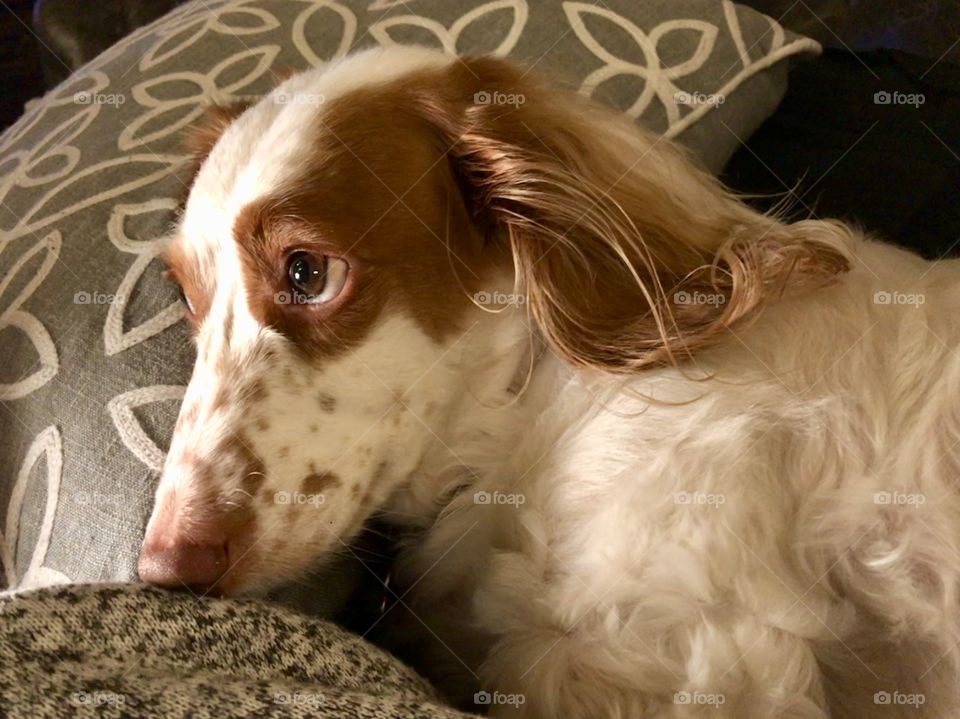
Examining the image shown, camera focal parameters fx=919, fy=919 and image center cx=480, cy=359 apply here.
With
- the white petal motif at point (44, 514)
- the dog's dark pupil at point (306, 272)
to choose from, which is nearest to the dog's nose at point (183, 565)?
the white petal motif at point (44, 514)

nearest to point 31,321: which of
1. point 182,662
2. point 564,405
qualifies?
point 182,662

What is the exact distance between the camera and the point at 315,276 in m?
1.29

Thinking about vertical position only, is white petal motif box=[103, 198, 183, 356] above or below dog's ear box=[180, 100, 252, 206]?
below

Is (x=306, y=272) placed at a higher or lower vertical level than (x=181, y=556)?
higher

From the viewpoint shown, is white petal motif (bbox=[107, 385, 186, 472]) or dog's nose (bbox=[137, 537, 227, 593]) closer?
dog's nose (bbox=[137, 537, 227, 593])

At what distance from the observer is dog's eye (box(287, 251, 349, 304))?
1.29 meters

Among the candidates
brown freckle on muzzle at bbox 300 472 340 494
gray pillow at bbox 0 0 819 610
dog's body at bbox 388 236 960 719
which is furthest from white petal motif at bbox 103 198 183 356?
dog's body at bbox 388 236 960 719

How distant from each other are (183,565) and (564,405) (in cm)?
59

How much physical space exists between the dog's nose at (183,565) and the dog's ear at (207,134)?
0.69m

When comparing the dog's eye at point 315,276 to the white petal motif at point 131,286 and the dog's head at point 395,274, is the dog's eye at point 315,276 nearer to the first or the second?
the dog's head at point 395,274

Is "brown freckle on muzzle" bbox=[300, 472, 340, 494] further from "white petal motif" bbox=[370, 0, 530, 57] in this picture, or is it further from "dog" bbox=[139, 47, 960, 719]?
"white petal motif" bbox=[370, 0, 530, 57]

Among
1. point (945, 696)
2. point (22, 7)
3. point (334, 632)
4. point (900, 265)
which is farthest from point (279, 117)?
point (22, 7)

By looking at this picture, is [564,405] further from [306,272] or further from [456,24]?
[456,24]

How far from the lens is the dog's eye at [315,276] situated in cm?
129
